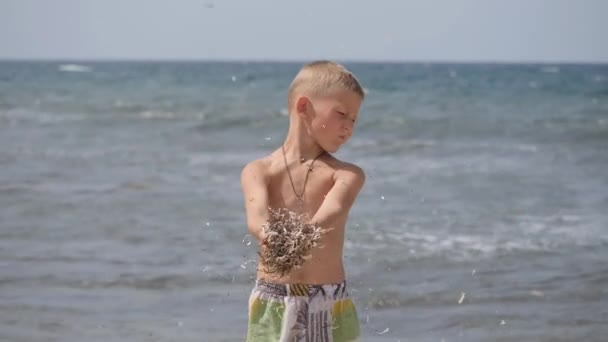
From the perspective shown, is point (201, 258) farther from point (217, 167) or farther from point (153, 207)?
point (217, 167)

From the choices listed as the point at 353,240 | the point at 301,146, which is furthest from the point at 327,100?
the point at 353,240

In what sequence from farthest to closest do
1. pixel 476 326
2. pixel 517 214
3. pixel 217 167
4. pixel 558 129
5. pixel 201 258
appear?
pixel 558 129, pixel 217 167, pixel 517 214, pixel 201 258, pixel 476 326

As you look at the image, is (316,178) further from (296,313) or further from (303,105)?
(296,313)

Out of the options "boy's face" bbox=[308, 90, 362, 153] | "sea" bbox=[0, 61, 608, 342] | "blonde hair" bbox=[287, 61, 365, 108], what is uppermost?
"blonde hair" bbox=[287, 61, 365, 108]

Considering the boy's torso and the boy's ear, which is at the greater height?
the boy's ear

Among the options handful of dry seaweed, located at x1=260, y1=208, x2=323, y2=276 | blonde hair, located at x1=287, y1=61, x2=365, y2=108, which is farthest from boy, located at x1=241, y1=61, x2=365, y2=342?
handful of dry seaweed, located at x1=260, y1=208, x2=323, y2=276

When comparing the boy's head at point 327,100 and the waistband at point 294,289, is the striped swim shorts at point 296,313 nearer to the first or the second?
the waistband at point 294,289

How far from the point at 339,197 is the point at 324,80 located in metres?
0.32

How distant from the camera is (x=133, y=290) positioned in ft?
21.9

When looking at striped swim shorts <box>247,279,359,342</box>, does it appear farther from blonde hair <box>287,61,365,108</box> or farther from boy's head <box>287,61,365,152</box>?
blonde hair <box>287,61,365,108</box>

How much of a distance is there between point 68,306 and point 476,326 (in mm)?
2253

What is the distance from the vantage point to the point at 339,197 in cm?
300

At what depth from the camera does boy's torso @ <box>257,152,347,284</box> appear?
10.00 feet

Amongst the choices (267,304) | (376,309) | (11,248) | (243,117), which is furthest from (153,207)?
(243,117)
